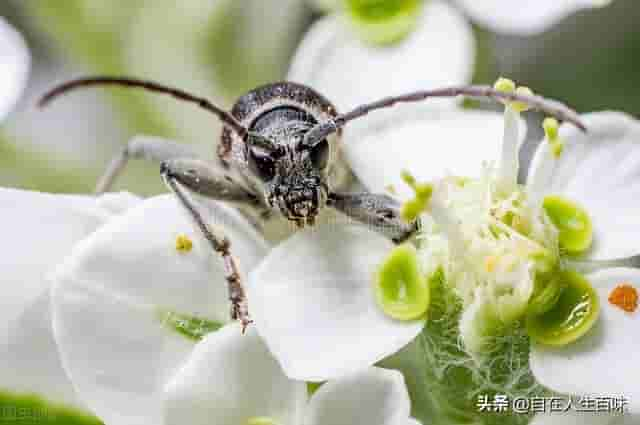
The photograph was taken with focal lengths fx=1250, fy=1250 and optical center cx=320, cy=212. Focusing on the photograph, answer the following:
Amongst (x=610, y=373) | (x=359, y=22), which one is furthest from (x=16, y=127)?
(x=610, y=373)

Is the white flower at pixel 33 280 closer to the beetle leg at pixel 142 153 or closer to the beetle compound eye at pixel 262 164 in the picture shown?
the beetle compound eye at pixel 262 164

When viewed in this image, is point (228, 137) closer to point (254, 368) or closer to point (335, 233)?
point (335, 233)

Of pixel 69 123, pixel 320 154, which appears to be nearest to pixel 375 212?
pixel 320 154

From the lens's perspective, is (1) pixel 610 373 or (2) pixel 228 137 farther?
(2) pixel 228 137

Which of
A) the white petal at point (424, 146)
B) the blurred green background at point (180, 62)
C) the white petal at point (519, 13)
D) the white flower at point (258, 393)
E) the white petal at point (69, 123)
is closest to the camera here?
the white flower at point (258, 393)

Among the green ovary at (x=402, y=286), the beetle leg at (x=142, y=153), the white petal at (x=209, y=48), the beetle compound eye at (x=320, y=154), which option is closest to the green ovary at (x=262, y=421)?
the green ovary at (x=402, y=286)

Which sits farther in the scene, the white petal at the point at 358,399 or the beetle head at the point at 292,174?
the beetle head at the point at 292,174
